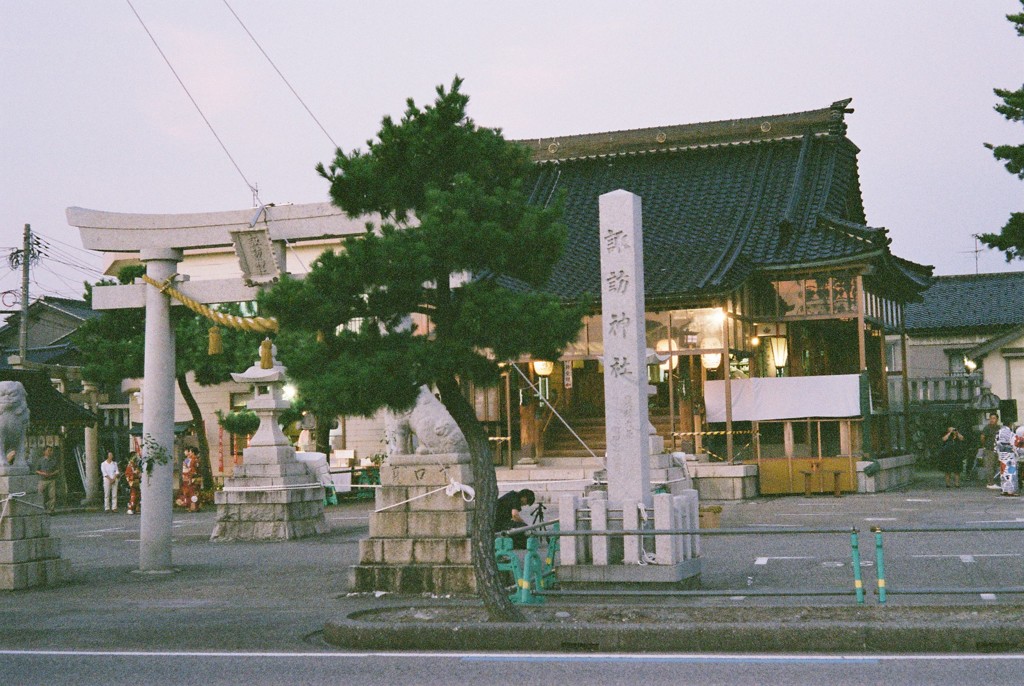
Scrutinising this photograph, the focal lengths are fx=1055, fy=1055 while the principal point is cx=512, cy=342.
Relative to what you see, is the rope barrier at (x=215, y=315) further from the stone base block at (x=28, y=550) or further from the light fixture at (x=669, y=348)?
the light fixture at (x=669, y=348)

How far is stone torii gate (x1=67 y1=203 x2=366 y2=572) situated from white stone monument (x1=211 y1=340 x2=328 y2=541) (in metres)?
4.03

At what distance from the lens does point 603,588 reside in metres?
11.9

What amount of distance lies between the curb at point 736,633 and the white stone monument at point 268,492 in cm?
1038

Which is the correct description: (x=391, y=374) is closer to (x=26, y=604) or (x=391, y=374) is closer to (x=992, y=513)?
(x=26, y=604)

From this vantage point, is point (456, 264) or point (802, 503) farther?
point (802, 503)

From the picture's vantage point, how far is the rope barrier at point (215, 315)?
1437cm

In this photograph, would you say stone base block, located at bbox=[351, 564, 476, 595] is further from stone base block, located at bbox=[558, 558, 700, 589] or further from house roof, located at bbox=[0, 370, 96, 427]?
house roof, located at bbox=[0, 370, 96, 427]

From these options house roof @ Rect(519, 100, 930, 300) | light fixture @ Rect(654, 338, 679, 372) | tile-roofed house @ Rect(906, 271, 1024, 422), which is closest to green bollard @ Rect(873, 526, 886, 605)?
house roof @ Rect(519, 100, 930, 300)

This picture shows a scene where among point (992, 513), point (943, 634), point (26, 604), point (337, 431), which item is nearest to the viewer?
point (943, 634)

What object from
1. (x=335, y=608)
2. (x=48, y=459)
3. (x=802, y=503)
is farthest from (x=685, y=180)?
(x=335, y=608)

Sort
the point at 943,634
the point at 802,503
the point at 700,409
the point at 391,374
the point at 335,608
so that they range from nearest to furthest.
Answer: the point at 943,634
the point at 391,374
the point at 335,608
the point at 802,503
the point at 700,409

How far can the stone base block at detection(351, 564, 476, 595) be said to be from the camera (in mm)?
12438

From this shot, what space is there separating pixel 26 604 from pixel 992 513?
1646cm

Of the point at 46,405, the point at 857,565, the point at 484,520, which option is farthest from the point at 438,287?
the point at 46,405
